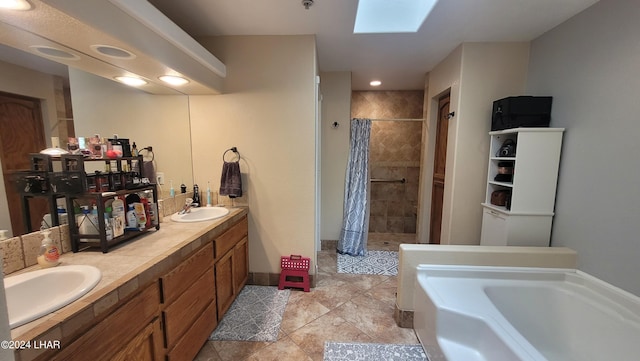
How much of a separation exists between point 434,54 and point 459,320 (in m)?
2.72

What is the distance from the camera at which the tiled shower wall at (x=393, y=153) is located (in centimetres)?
420

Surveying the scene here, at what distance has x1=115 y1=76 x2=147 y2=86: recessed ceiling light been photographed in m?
1.77

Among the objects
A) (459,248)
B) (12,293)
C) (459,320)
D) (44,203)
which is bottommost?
(459,320)

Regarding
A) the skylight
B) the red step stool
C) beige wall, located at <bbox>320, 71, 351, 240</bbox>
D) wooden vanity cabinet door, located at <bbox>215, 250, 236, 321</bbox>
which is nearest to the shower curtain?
beige wall, located at <bbox>320, 71, 351, 240</bbox>

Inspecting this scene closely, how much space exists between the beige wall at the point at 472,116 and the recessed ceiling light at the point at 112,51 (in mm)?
2862

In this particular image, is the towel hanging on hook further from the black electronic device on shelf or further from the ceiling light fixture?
the black electronic device on shelf

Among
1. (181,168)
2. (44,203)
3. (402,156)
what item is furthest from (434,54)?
(44,203)

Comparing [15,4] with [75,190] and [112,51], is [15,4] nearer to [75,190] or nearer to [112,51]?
[112,51]

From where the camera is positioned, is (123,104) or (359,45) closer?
(123,104)

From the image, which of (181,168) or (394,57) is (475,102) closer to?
(394,57)

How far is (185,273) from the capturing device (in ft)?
4.83

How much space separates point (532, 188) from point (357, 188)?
73.7 inches

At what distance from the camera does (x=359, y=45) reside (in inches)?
99.9

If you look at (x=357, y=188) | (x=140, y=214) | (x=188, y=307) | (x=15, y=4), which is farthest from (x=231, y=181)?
(x=357, y=188)
